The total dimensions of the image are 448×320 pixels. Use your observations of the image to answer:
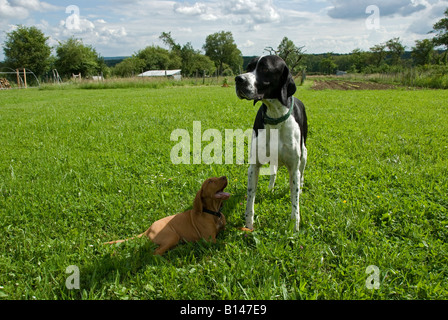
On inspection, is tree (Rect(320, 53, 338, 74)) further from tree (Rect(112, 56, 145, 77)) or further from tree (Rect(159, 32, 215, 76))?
tree (Rect(112, 56, 145, 77))

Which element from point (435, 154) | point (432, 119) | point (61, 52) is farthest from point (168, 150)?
point (61, 52)

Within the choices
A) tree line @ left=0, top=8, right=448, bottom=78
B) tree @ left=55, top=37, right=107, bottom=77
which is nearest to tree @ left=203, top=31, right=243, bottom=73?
tree line @ left=0, top=8, right=448, bottom=78

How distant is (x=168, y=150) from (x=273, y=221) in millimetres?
2904

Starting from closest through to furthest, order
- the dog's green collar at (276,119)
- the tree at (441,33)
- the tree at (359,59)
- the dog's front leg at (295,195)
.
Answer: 1. the dog's green collar at (276,119)
2. the dog's front leg at (295,195)
3. the tree at (441,33)
4. the tree at (359,59)

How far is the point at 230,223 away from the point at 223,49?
3522 inches

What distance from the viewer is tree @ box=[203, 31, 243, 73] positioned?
8569 cm

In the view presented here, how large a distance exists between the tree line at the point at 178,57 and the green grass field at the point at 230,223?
117 feet

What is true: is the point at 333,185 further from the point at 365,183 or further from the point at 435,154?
the point at 435,154

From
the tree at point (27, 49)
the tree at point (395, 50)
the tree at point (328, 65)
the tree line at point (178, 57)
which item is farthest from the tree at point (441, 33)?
the tree at point (27, 49)

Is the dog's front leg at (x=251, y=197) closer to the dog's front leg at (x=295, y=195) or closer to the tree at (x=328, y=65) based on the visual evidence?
the dog's front leg at (x=295, y=195)

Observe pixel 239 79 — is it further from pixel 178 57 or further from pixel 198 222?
pixel 178 57

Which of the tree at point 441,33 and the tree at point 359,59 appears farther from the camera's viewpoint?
the tree at point 359,59

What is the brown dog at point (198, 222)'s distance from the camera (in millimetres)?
2762

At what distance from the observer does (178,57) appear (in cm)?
6912
